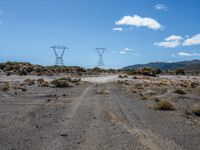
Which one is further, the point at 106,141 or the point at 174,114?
the point at 174,114

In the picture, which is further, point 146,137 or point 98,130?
→ point 98,130

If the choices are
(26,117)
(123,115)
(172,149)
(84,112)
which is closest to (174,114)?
(123,115)

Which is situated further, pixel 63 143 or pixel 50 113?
pixel 50 113

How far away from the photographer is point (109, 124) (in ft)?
51.5

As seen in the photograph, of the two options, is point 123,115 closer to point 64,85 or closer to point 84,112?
point 84,112

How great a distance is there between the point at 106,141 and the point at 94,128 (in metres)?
2.72

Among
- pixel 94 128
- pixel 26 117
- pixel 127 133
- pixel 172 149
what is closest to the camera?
pixel 172 149

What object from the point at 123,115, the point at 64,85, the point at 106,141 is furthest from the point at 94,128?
the point at 64,85

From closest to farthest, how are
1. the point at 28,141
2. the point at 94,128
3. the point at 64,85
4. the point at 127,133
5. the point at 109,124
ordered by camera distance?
the point at 28,141 < the point at 127,133 < the point at 94,128 < the point at 109,124 < the point at 64,85

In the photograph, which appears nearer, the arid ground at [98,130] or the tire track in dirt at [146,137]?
the tire track in dirt at [146,137]

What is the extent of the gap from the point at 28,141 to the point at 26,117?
6152 millimetres

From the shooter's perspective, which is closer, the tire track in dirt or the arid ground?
the tire track in dirt

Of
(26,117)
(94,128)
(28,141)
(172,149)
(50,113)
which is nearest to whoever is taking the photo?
(172,149)

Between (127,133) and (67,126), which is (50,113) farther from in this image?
(127,133)
